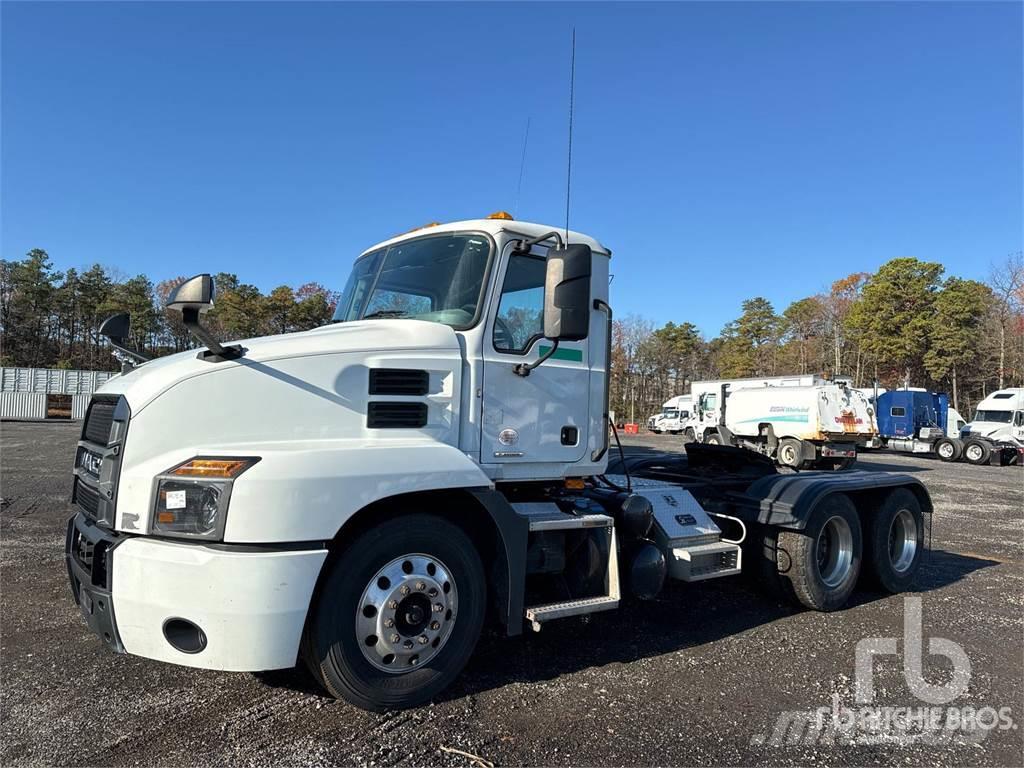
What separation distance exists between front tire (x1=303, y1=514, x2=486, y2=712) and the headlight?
662 millimetres

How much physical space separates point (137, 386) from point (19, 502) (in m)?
8.78

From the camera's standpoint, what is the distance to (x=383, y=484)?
3.43 metres

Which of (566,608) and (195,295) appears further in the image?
(566,608)

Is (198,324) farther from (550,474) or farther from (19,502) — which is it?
(19,502)

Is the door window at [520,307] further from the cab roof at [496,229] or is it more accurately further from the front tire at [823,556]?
the front tire at [823,556]

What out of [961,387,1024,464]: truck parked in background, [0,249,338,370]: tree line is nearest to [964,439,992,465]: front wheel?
[961,387,1024,464]: truck parked in background

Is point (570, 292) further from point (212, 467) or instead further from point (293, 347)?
point (212, 467)

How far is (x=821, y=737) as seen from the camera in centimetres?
351

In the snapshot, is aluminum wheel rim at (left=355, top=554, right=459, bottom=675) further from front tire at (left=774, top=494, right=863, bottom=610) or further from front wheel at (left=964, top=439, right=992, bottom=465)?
front wheel at (left=964, top=439, right=992, bottom=465)

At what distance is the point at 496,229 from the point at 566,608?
8.03ft

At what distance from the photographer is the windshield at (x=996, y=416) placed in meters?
27.7

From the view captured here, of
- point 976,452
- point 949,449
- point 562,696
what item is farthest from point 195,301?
point 949,449

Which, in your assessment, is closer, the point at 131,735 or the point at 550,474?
the point at 131,735

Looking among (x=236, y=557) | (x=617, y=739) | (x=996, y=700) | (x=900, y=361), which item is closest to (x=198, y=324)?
(x=236, y=557)
